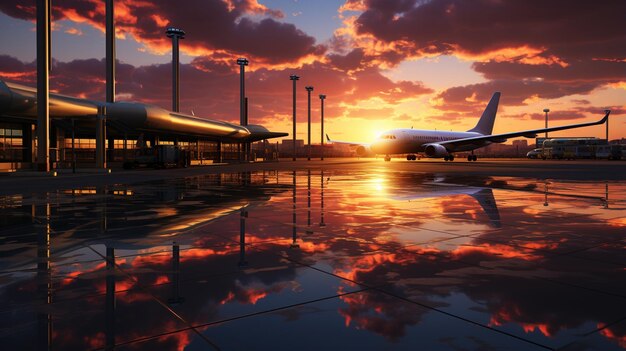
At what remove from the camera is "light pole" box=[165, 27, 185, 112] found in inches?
2373

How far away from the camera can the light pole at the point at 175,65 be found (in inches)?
2373

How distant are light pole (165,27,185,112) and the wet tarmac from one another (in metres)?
54.1

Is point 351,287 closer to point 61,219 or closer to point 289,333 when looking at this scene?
point 289,333

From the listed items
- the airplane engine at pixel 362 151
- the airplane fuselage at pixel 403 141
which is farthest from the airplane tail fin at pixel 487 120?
the airplane engine at pixel 362 151

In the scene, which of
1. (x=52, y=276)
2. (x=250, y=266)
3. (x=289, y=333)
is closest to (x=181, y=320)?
(x=289, y=333)

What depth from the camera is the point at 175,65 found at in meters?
61.2

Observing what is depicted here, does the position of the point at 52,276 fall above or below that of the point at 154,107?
below

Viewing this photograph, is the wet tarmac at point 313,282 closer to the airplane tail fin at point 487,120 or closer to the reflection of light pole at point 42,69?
the reflection of light pole at point 42,69

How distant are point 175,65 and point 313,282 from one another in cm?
6098

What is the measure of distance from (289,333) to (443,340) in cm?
116

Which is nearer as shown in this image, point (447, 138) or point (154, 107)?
point (154, 107)

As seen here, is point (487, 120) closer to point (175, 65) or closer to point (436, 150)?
point (436, 150)

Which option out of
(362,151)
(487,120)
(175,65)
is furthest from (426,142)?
(175,65)

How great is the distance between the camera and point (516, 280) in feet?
16.6
